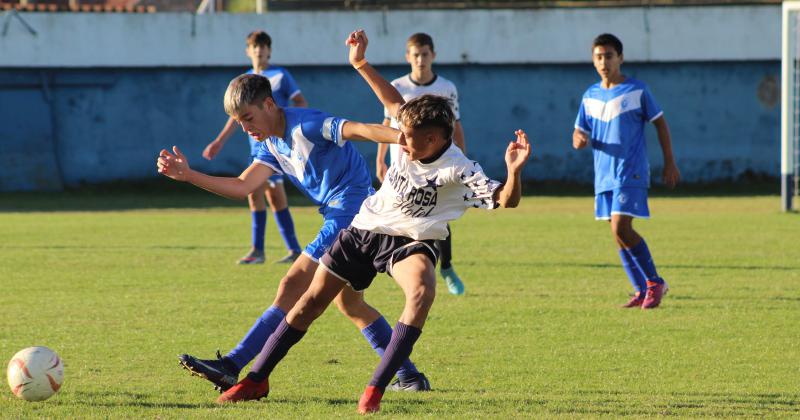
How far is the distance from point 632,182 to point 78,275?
4.92 meters

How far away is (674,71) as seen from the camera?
24.4 metres

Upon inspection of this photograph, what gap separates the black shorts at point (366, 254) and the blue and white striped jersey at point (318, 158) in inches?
23.1

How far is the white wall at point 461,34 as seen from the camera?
23547mm

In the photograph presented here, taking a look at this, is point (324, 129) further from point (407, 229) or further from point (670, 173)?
point (670, 173)

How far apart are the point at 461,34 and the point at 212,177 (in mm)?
18914

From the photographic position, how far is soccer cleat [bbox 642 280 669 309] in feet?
28.6

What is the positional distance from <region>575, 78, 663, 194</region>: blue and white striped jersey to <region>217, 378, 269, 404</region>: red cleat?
4191 mm

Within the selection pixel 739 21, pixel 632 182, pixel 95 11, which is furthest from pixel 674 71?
pixel 632 182

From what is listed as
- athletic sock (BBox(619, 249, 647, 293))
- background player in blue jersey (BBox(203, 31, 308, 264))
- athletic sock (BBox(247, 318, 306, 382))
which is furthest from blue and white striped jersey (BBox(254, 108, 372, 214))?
background player in blue jersey (BBox(203, 31, 308, 264))

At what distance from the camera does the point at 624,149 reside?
9094mm

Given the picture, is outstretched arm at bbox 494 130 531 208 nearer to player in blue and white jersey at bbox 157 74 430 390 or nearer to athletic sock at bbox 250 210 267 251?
player in blue and white jersey at bbox 157 74 430 390

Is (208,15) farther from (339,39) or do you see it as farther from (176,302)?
(176,302)

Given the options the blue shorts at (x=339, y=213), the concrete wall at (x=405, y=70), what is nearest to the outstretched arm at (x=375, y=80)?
the blue shorts at (x=339, y=213)

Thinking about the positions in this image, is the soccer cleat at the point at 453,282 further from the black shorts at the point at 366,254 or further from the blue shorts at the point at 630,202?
the black shorts at the point at 366,254
